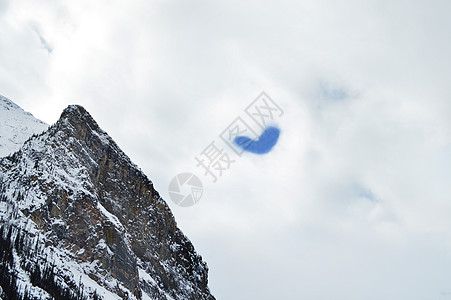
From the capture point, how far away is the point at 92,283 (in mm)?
117625

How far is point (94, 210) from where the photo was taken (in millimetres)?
129000

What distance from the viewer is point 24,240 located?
107 m

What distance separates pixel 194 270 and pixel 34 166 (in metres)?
83.4

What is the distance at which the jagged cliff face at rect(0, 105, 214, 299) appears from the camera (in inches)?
4665

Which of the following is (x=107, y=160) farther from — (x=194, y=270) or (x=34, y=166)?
(x=194, y=270)

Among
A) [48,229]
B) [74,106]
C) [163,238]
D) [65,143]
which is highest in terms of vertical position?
[74,106]

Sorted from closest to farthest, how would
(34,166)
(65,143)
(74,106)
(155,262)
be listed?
A: (34,166)
(65,143)
(74,106)
(155,262)

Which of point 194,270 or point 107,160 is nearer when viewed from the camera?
point 107,160

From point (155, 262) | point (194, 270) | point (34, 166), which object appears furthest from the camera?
point (194, 270)

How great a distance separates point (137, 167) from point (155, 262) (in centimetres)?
3509

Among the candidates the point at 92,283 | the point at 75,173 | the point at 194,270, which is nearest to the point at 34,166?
the point at 75,173

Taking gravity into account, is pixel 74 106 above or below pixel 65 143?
above

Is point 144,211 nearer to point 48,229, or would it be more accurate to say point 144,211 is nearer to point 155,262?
point 155,262

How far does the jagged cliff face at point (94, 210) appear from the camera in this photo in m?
118
